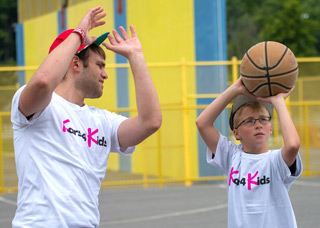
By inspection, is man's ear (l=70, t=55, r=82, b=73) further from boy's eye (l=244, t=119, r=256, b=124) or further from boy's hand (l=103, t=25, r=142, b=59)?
boy's eye (l=244, t=119, r=256, b=124)

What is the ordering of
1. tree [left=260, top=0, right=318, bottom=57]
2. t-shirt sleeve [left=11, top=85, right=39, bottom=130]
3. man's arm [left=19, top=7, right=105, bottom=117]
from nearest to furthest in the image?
man's arm [left=19, top=7, right=105, bottom=117] → t-shirt sleeve [left=11, top=85, right=39, bottom=130] → tree [left=260, top=0, right=318, bottom=57]

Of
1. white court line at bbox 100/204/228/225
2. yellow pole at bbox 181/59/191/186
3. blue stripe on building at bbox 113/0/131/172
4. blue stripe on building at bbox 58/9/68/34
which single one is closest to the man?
→ white court line at bbox 100/204/228/225

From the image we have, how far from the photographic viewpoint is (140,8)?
1633 centimetres

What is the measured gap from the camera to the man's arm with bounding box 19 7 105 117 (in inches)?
121

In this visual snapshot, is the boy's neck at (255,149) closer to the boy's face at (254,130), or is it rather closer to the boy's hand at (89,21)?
the boy's face at (254,130)

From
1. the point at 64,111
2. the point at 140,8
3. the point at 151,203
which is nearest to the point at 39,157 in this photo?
the point at 64,111

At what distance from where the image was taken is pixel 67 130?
3.33 metres

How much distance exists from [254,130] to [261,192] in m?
0.42

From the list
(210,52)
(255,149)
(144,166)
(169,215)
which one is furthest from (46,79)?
(210,52)

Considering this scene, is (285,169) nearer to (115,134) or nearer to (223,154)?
(223,154)

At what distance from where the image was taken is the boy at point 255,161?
157 inches

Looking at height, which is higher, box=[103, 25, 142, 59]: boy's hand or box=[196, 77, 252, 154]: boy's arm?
box=[103, 25, 142, 59]: boy's hand

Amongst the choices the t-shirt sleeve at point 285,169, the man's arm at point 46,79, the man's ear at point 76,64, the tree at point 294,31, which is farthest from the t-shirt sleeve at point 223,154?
the tree at point 294,31

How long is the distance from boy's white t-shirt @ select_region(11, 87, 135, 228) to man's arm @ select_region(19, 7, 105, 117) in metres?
0.09
